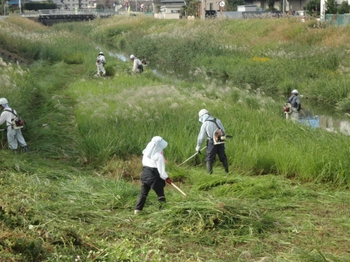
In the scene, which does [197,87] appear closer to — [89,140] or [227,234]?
[89,140]

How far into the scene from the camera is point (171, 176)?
1101cm

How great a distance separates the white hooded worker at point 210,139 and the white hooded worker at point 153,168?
8.81 ft

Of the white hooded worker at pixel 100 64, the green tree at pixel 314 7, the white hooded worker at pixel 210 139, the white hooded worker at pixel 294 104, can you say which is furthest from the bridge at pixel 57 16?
the white hooded worker at pixel 210 139

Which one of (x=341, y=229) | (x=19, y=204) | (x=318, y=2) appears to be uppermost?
(x=318, y=2)

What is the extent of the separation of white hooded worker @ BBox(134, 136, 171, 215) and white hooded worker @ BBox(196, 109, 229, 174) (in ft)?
8.81

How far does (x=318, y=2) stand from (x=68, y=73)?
30.0 m

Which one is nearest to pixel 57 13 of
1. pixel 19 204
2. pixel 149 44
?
pixel 149 44

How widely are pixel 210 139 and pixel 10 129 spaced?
15.5 feet

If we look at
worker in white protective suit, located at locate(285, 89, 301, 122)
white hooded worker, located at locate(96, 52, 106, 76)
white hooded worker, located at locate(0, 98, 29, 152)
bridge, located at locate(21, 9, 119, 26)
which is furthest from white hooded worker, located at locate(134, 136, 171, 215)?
bridge, located at locate(21, 9, 119, 26)

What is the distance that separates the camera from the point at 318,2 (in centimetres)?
4991

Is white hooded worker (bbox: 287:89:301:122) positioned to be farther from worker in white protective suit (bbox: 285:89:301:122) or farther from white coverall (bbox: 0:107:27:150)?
white coverall (bbox: 0:107:27:150)

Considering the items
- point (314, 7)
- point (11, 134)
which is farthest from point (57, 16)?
point (11, 134)

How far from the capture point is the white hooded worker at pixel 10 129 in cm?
1271

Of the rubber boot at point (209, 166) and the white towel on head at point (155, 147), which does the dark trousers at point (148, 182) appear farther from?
the rubber boot at point (209, 166)
